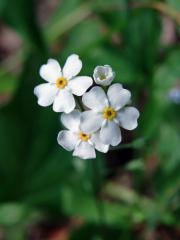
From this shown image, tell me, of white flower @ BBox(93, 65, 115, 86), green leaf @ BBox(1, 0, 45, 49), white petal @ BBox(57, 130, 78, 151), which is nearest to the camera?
white flower @ BBox(93, 65, 115, 86)

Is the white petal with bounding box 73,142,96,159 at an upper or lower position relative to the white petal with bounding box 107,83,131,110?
lower

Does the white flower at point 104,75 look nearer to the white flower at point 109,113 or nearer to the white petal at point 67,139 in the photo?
the white flower at point 109,113

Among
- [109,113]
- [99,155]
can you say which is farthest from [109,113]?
[99,155]

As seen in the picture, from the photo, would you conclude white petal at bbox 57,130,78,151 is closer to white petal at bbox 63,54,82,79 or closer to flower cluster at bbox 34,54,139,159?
flower cluster at bbox 34,54,139,159

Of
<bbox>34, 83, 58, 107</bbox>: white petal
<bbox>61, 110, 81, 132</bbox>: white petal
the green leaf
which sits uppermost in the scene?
the green leaf

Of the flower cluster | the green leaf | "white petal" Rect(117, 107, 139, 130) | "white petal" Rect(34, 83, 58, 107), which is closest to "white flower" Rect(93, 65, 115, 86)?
the flower cluster

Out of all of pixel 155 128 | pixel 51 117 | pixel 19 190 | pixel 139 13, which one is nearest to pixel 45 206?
pixel 19 190

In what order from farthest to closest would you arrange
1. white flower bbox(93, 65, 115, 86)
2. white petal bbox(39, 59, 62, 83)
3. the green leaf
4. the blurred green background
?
the green leaf, the blurred green background, white petal bbox(39, 59, 62, 83), white flower bbox(93, 65, 115, 86)

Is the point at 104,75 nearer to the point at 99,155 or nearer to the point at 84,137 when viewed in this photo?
the point at 84,137
